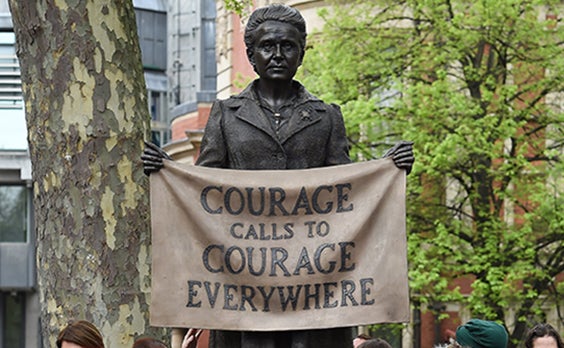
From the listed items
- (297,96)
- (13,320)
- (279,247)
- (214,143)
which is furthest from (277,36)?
(13,320)

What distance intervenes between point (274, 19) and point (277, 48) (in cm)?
15

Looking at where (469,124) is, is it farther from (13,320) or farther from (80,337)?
(13,320)

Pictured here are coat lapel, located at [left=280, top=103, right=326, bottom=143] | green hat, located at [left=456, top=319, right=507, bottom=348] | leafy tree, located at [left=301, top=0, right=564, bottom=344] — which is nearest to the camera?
coat lapel, located at [left=280, top=103, right=326, bottom=143]

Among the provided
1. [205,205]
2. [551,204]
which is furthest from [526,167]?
[205,205]

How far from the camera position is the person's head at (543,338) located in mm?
10391

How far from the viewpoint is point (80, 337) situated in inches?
364

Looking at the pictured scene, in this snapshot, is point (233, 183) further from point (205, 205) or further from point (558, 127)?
point (558, 127)

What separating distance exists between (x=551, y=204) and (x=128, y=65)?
1793 cm

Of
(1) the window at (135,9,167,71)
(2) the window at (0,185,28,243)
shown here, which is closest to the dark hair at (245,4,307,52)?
(2) the window at (0,185,28,243)

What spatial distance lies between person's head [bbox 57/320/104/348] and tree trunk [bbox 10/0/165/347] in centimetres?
370

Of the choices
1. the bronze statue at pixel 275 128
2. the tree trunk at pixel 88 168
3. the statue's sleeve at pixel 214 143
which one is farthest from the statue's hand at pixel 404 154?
the tree trunk at pixel 88 168

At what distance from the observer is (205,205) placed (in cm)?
835

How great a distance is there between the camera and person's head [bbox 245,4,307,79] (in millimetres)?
8227

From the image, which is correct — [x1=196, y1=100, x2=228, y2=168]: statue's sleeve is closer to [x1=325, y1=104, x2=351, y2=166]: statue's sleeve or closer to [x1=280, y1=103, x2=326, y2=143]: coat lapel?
[x1=280, y1=103, x2=326, y2=143]: coat lapel
